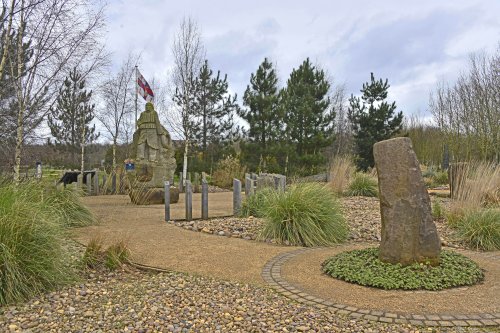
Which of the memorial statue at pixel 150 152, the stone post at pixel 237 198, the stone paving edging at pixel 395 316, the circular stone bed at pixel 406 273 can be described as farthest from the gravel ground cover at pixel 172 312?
the memorial statue at pixel 150 152

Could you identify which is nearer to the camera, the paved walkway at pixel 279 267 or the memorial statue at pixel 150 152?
the paved walkway at pixel 279 267

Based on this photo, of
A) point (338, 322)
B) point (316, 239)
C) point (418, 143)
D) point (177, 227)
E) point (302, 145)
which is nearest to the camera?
point (338, 322)

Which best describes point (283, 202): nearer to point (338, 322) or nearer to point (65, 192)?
point (338, 322)

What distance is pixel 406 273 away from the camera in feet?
12.4

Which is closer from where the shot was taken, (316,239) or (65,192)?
(316,239)

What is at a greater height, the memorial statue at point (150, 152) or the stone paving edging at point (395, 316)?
the memorial statue at point (150, 152)

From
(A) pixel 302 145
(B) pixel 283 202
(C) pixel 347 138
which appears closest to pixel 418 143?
(C) pixel 347 138

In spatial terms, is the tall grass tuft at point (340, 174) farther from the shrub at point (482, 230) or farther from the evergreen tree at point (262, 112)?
the evergreen tree at point (262, 112)

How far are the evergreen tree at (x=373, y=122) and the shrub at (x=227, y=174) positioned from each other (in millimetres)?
8559

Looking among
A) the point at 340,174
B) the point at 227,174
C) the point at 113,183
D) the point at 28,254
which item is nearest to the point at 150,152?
the point at 113,183

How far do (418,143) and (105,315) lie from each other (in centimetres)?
2823

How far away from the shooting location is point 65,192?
23.6 ft

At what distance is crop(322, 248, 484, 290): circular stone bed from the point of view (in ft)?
11.9

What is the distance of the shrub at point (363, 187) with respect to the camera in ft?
35.3
